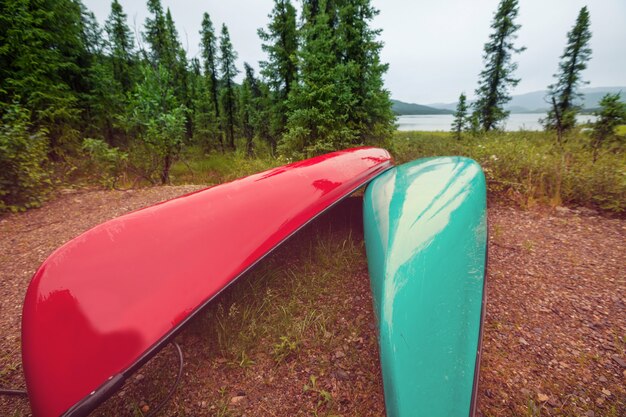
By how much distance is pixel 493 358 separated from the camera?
4.83 feet

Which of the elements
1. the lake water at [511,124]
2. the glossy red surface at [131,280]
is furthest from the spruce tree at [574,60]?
the glossy red surface at [131,280]

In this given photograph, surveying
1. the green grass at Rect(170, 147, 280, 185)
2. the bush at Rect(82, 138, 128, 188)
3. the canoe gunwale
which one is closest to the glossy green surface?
the canoe gunwale

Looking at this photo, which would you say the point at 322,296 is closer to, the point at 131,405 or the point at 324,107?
the point at 131,405

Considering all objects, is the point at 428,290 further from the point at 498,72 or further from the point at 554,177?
the point at 498,72

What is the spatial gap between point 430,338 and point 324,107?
617 centimetres

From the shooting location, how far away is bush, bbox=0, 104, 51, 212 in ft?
11.6

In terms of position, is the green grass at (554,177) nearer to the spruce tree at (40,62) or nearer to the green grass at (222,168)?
the green grass at (222,168)

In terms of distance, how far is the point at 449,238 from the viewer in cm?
180

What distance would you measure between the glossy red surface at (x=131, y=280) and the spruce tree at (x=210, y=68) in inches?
849

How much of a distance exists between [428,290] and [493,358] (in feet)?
1.87

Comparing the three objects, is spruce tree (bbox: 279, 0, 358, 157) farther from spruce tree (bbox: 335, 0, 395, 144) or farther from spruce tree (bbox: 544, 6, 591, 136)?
spruce tree (bbox: 544, 6, 591, 136)

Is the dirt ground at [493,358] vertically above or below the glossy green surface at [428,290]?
below

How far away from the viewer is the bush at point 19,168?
3.54m

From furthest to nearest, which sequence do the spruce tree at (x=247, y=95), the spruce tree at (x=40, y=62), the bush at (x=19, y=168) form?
the spruce tree at (x=247, y=95)
the spruce tree at (x=40, y=62)
the bush at (x=19, y=168)
